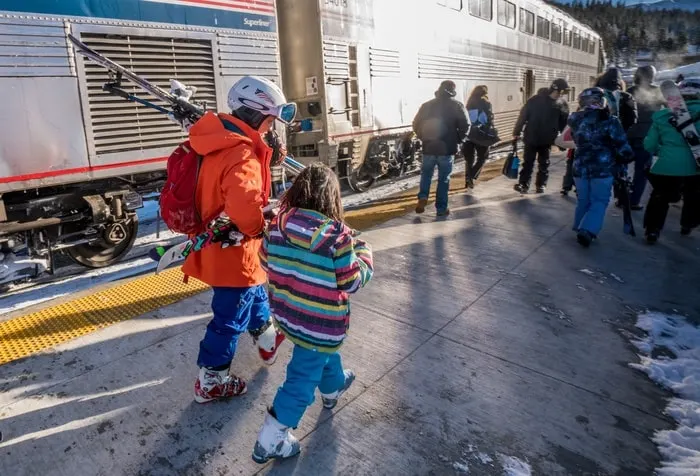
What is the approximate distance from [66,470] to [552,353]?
2644 millimetres

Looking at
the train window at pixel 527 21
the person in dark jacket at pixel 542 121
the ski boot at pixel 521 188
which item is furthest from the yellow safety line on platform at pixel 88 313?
the train window at pixel 527 21

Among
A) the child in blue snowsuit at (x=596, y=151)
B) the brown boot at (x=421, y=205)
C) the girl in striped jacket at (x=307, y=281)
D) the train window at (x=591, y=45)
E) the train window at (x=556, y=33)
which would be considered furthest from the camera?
the train window at (x=591, y=45)

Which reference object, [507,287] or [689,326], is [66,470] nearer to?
[507,287]

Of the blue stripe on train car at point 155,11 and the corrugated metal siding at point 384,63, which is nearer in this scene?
the blue stripe on train car at point 155,11

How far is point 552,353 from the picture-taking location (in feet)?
9.60

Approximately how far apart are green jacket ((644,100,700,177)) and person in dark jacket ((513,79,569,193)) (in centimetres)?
193

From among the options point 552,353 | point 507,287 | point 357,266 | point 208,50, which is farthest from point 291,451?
point 208,50

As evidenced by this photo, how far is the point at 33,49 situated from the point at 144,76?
928 millimetres

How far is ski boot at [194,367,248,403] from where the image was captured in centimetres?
246

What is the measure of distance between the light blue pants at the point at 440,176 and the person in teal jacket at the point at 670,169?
84.6 inches

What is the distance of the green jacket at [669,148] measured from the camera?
15.6ft

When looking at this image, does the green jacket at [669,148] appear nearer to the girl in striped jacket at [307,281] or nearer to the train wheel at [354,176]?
the train wheel at [354,176]

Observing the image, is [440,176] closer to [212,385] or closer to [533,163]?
[533,163]

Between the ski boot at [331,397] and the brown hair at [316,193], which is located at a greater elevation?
the brown hair at [316,193]
